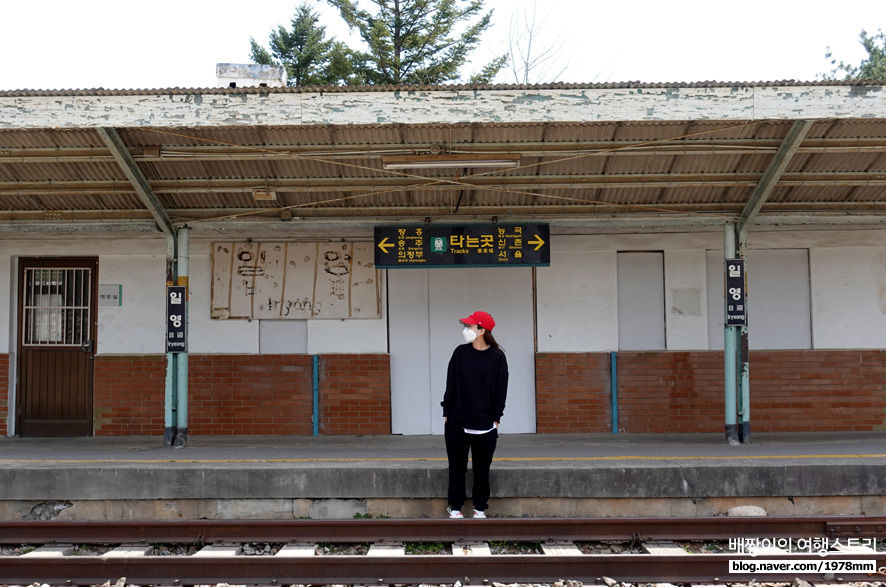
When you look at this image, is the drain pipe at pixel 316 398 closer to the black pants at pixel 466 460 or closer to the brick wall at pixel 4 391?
the black pants at pixel 466 460

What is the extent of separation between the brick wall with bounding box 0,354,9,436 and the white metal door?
17.7 feet

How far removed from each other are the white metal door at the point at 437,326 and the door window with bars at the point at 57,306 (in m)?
4.41

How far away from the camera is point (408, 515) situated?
24.8ft

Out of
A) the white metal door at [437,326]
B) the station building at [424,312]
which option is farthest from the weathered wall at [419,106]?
the white metal door at [437,326]

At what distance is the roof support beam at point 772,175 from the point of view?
7.74m

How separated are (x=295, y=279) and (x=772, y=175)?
632 centimetres

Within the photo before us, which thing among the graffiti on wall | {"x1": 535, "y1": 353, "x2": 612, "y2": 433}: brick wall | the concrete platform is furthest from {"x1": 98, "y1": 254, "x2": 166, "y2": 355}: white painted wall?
{"x1": 535, "y1": 353, "x2": 612, "y2": 433}: brick wall

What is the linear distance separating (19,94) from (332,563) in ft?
17.9

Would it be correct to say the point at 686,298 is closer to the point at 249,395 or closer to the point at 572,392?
the point at 572,392

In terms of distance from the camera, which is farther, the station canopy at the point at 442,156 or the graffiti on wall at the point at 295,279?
the graffiti on wall at the point at 295,279

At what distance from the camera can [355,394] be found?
1042 cm

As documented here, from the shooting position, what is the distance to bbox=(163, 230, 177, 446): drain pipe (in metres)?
9.20

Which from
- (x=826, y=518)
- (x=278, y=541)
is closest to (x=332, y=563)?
(x=278, y=541)

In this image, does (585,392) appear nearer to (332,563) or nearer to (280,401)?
(280,401)
